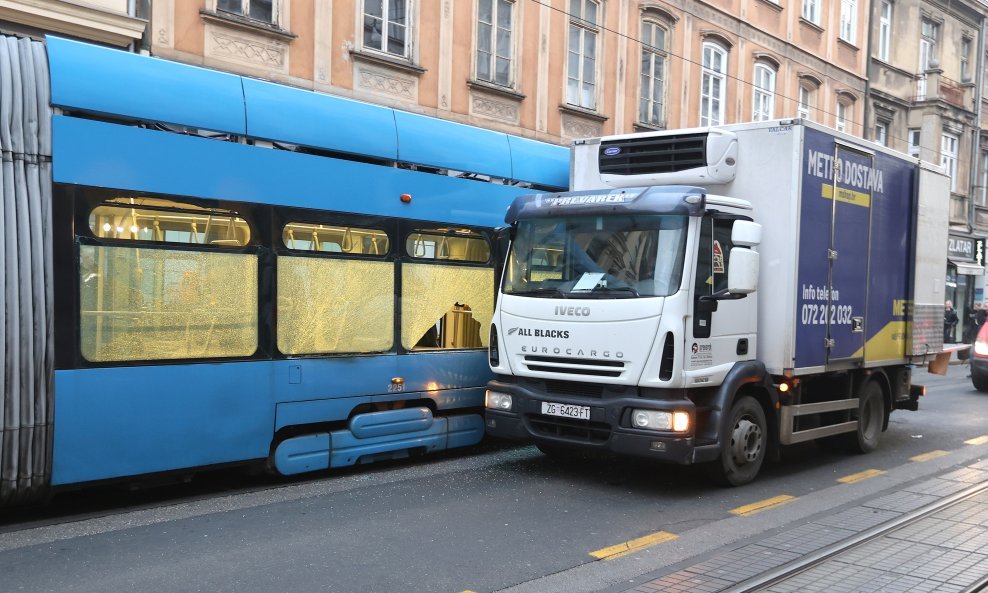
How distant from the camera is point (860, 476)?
840 centimetres

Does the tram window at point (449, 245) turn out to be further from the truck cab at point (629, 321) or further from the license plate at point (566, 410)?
the license plate at point (566, 410)

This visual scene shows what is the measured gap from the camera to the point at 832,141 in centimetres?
831

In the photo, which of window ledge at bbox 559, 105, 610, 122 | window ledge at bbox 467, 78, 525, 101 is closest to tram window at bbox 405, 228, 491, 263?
window ledge at bbox 467, 78, 525, 101

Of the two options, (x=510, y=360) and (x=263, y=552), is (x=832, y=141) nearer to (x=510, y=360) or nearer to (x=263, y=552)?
(x=510, y=360)

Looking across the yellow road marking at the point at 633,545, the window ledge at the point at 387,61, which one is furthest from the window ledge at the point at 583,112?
the yellow road marking at the point at 633,545

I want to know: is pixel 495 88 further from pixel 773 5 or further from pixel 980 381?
pixel 773 5

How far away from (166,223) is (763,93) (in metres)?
20.3

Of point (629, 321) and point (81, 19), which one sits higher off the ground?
point (81, 19)

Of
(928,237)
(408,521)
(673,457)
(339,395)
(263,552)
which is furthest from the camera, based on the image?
(928,237)

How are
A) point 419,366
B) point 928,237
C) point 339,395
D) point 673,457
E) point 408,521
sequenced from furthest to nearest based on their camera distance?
1. point 928,237
2. point 419,366
3. point 339,395
4. point 673,457
5. point 408,521

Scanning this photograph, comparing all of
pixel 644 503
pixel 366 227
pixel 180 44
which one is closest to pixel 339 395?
pixel 366 227

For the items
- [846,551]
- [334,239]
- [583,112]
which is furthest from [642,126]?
[846,551]

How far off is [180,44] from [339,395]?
22.2ft

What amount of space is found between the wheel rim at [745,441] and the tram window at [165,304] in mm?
4182
